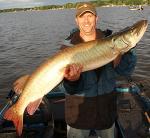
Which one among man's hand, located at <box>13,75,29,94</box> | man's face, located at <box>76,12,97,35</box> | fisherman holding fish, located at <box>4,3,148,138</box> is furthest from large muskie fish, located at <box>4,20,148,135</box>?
man's face, located at <box>76,12,97,35</box>

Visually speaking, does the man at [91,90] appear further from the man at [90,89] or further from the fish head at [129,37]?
the fish head at [129,37]

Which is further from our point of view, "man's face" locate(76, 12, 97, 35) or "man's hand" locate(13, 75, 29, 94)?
"man's face" locate(76, 12, 97, 35)

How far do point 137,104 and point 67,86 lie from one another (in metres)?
4.39

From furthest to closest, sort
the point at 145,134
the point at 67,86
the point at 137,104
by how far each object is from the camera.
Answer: the point at 137,104 → the point at 145,134 → the point at 67,86

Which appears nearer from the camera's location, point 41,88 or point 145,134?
point 41,88

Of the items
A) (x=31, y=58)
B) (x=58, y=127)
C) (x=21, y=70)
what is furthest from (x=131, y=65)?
(x=31, y=58)

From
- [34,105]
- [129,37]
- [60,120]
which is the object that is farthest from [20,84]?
[60,120]

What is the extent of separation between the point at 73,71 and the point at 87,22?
0.77 meters

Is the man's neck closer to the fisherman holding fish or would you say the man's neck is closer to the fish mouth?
the fisherman holding fish

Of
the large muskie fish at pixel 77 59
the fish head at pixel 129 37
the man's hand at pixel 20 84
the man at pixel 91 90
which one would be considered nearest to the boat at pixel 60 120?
the man at pixel 91 90

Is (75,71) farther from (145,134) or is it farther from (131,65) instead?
(145,134)

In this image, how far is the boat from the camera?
257 inches

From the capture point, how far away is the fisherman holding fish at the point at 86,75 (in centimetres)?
398

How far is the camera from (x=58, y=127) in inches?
279
